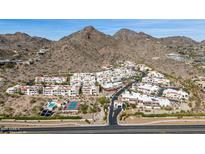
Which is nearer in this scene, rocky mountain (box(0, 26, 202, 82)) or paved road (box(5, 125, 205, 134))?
paved road (box(5, 125, 205, 134))

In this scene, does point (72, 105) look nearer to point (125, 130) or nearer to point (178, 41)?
point (125, 130)

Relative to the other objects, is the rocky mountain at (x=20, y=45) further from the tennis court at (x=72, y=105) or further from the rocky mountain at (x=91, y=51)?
the tennis court at (x=72, y=105)

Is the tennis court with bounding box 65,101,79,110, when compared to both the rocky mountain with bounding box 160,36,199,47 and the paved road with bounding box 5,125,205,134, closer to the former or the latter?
the paved road with bounding box 5,125,205,134

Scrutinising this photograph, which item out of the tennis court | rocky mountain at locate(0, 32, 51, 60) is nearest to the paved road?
the tennis court

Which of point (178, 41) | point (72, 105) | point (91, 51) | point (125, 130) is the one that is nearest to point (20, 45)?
point (91, 51)

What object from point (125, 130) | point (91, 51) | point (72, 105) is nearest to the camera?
point (125, 130)

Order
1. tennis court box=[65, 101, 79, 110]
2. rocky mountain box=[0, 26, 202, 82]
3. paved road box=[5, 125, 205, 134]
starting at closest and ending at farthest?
paved road box=[5, 125, 205, 134], tennis court box=[65, 101, 79, 110], rocky mountain box=[0, 26, 202, 82]
